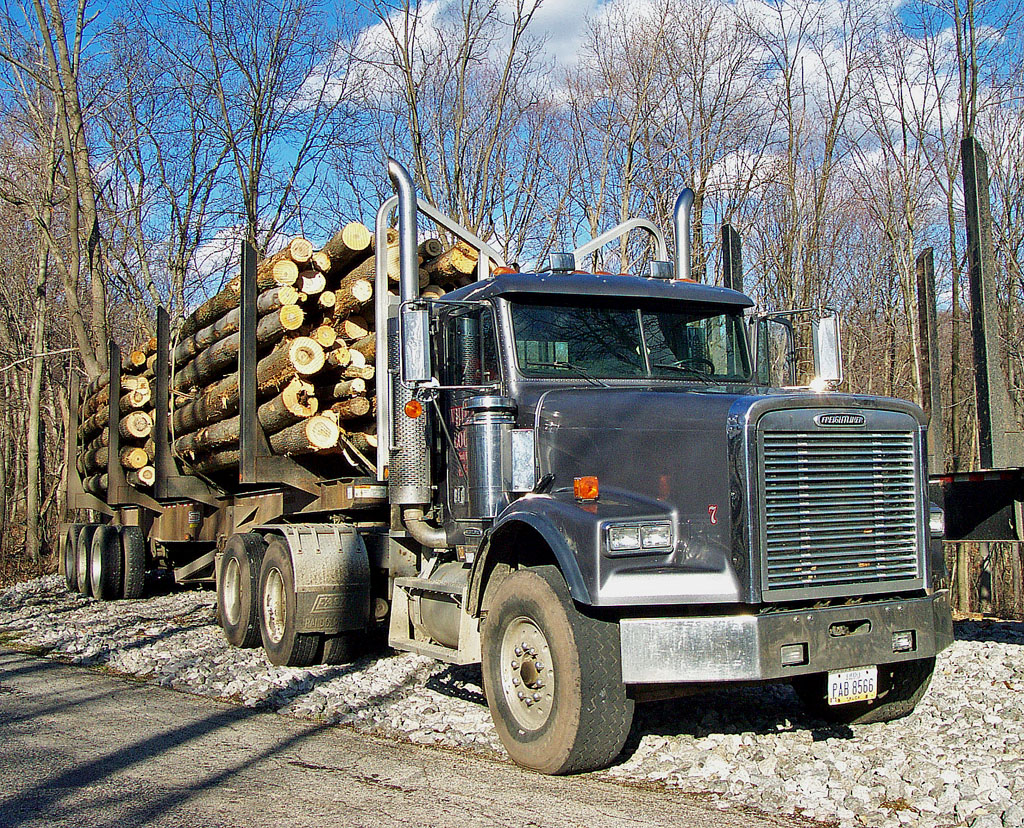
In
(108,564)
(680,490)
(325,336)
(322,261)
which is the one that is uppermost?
(322,261)

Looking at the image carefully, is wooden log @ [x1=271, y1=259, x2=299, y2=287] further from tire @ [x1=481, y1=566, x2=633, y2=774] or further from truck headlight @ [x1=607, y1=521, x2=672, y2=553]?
truck headlight @ [x1=607, y1=521, x2=672, y2=553]

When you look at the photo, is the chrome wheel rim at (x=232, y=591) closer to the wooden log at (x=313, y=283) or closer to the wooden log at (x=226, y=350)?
the wooden log at (x=226, y=350)

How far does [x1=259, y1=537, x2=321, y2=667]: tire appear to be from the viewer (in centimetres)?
888

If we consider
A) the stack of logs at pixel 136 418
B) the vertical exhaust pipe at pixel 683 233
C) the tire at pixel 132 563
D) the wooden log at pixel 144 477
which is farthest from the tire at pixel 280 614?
the tire at pixel 132 563

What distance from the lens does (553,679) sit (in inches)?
218

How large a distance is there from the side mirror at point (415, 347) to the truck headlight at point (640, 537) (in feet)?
6.07

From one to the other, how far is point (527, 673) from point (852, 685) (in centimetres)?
175

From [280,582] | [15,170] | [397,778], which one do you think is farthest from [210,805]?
[15,170]

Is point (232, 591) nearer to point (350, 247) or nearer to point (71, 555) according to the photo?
point (350, 247)

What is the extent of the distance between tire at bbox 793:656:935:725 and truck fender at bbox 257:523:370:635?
383 cm

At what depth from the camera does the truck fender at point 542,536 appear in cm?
530

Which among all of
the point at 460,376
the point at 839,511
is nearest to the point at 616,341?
the point at 460,376

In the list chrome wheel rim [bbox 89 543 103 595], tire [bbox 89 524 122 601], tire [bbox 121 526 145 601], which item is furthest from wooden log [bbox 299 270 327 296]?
chrome wheel rim [bbox 89 543 103 595]

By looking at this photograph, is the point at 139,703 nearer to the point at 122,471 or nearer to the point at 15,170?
the point at 122,471
